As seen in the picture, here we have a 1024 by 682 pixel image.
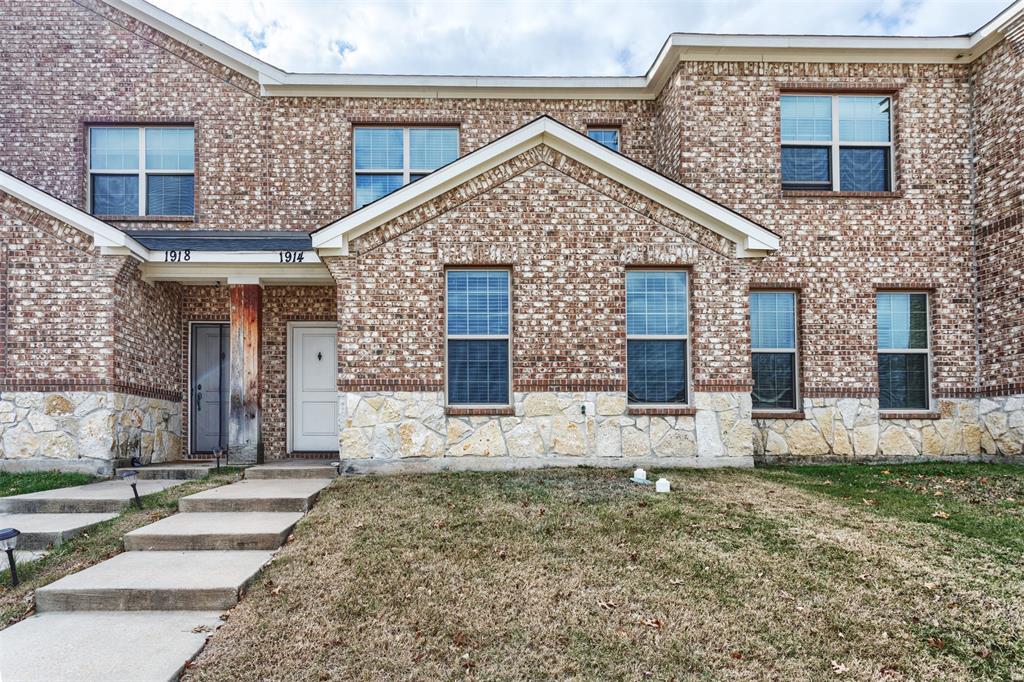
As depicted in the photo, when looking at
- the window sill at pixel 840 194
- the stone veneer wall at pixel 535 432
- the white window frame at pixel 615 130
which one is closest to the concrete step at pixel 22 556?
the stone veneer wall at pixel 535 432

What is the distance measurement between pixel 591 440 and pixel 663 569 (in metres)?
3.70

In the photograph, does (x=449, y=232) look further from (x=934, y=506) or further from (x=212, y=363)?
(x=934, y=506)

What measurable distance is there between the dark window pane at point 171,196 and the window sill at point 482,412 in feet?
21.3

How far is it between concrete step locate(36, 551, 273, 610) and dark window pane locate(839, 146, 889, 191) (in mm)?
10718

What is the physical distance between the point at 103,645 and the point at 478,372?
5.69 meters

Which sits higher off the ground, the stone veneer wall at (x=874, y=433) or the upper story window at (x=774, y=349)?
the upper story window at (x=774, y=349)

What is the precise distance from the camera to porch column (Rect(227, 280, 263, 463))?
10125mm

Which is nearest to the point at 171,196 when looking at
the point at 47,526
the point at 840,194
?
the point at 47,526

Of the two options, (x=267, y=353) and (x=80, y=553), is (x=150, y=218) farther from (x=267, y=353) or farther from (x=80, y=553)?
(x=80, y=553)

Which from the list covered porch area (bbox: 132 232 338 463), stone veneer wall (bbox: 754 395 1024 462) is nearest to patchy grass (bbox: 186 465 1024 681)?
stone veneer wall (bbox: 754 395 1024 462)

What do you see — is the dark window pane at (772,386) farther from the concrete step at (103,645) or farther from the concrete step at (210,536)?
the concrete step at (103,645)

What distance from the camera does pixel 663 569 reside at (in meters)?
5.39

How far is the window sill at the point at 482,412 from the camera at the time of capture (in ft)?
29.7

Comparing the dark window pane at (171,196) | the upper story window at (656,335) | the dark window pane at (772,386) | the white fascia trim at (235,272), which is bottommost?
the dark window pane at (772,386)
